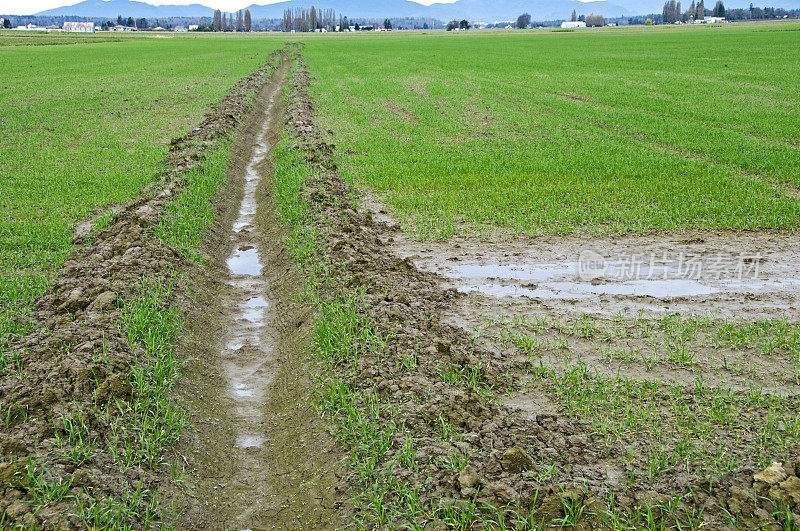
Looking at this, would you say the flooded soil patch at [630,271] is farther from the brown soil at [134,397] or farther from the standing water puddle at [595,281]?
the brown soil at [134,397]

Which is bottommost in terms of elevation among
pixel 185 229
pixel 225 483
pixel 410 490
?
pixel 225 483

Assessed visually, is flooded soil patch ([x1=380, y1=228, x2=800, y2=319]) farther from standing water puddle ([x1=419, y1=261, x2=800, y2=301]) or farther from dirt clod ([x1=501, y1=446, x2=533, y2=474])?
dirt clod ([x1=501, y1=446, x2=533, y2=474])

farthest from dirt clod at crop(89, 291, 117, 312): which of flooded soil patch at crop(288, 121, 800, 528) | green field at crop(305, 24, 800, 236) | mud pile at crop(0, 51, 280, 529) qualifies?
green field at crop(305, 24, 800, 236)

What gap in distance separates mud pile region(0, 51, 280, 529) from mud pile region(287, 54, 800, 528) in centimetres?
200

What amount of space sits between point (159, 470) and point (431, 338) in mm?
2858

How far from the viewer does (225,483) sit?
500 centimetres

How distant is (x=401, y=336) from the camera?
6422 mm

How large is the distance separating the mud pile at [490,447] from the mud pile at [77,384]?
2004 millimetres

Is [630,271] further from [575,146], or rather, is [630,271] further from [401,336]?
[575,146]

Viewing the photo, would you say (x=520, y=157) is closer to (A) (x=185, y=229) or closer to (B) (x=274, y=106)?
(A) (x=185, y=229)

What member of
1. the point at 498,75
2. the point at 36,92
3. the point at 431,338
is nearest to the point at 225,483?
the point at 431,338

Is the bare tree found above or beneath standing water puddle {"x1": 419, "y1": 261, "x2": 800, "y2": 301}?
above

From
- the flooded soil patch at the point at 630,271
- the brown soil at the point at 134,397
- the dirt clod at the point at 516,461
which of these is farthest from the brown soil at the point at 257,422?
the flooded soil patch at the point at 630,271

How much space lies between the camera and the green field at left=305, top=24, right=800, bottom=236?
11.1 m
